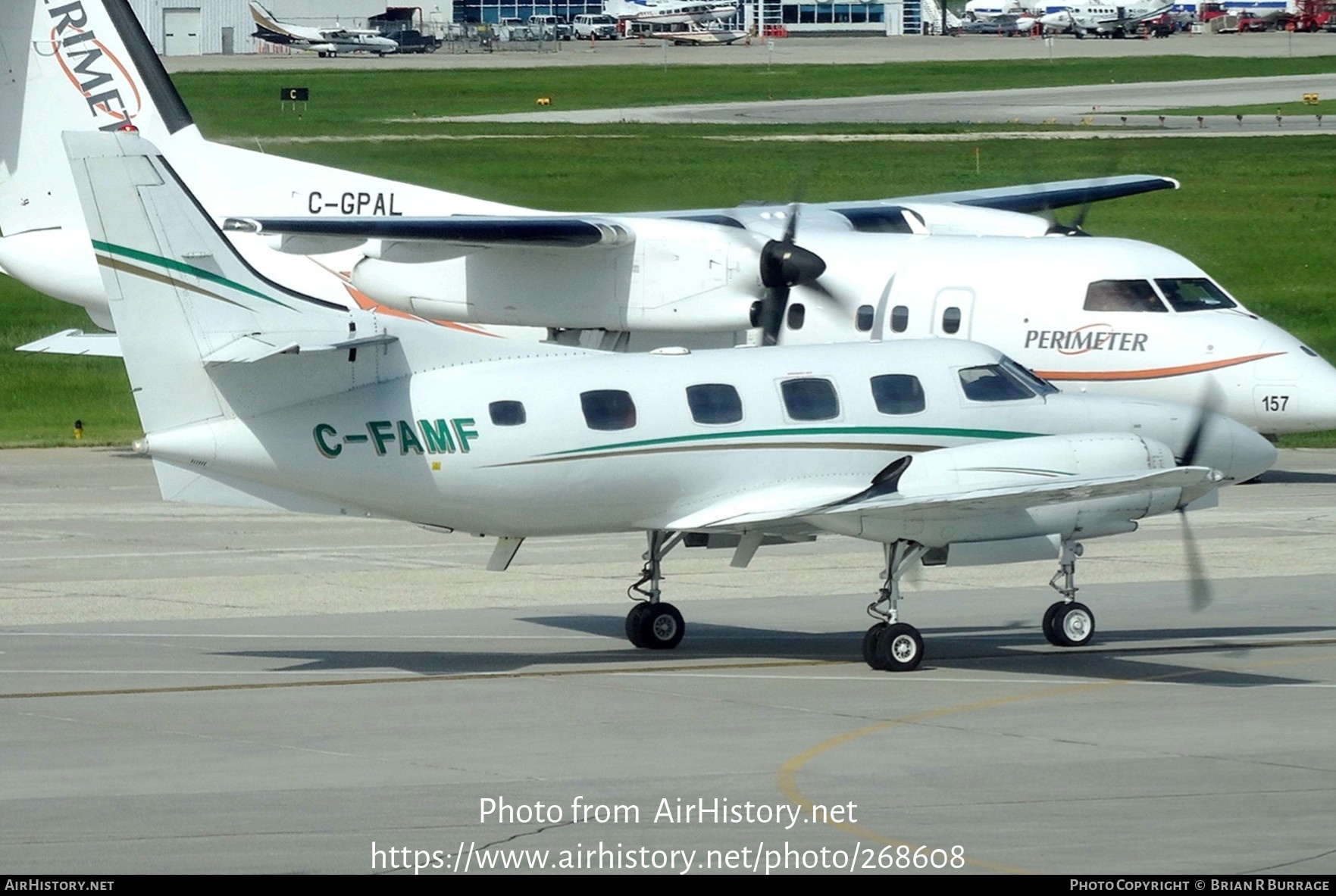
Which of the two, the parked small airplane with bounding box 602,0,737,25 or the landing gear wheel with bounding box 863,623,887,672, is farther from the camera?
the parked small airplane with bounding box 602,0,737,25


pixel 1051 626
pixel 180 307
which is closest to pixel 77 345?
pixel 180 307

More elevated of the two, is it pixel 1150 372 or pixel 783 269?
pixel 783 269

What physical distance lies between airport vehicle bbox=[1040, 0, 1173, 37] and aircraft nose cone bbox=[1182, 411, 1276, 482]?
144 m

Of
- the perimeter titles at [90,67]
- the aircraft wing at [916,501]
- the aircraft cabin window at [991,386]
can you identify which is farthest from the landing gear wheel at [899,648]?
the perimeter titles at [90,67]

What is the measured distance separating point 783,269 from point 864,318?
5.68 feet

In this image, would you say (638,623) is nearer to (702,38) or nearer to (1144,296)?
(1144,296)

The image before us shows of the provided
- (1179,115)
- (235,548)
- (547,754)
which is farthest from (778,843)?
(1179,115)

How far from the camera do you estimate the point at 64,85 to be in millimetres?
31594

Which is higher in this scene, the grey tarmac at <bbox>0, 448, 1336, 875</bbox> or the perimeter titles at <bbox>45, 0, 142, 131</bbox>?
the perimeter titles at <bbox>45, 0, 142, 131</bbox>

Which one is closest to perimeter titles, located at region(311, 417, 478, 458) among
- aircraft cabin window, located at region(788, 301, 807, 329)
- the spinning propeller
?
the spinning propeller

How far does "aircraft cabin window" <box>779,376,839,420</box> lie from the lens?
58.6 feet

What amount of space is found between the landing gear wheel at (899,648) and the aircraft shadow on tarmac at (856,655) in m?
0.24

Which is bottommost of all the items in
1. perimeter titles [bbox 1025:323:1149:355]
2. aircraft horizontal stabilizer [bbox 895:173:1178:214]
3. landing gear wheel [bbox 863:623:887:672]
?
landing gear wheel [bbox 863:623:887:672]

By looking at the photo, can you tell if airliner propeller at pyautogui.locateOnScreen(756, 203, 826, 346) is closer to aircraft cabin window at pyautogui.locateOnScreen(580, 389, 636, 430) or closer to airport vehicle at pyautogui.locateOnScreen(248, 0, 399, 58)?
aircraft cabin window at pyautogui.locateOnScreen(580, 389, 636, 430)
